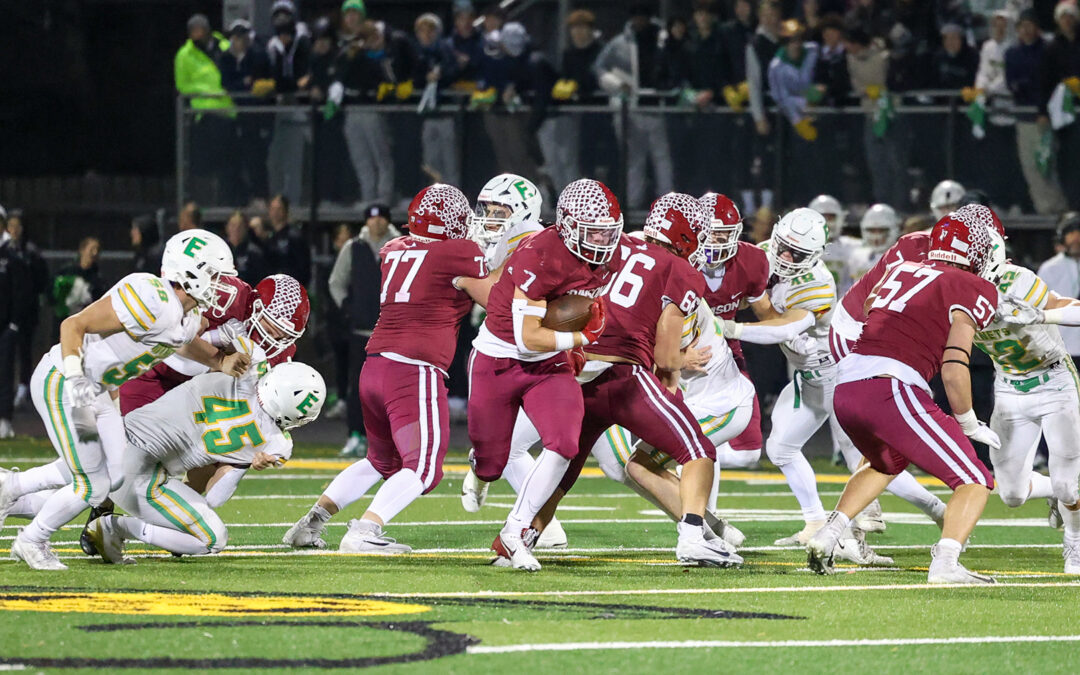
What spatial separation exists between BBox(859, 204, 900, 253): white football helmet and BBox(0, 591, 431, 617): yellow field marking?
8.09 meters

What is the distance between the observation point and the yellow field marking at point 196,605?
6.61 metres

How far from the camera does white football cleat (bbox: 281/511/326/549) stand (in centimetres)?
904

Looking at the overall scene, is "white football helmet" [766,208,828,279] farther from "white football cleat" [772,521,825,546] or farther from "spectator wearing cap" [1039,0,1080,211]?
"spectator wearing cap" [1039,0,1080,211]

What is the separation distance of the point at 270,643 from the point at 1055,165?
10812mm

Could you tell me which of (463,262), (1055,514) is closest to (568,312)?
(463,262)

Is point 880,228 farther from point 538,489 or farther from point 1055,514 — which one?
point 538,489

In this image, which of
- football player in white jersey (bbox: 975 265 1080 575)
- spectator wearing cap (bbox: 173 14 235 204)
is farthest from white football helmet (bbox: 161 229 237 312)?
spectator wearing cap (bbox: 173 14 235 204)

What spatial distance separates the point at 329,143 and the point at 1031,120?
6.24 metres

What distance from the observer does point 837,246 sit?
46.8 feet

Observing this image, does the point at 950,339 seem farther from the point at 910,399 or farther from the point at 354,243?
the point at 354,243

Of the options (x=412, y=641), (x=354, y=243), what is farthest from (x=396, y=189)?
(x=412, y=641)

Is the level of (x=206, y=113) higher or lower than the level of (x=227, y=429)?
higher

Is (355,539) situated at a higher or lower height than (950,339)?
lower

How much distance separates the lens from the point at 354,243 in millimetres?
14383
